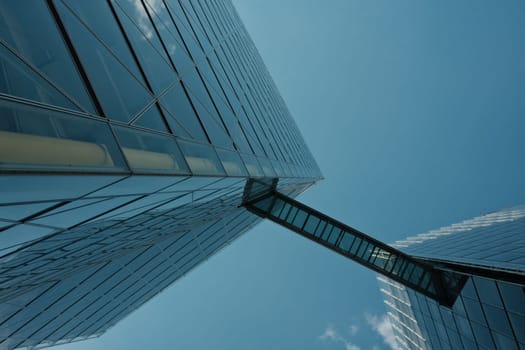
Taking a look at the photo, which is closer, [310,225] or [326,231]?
[310,225]

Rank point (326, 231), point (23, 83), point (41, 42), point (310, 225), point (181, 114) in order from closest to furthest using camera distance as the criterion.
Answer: point (23, 83)
point (41, 42)
point (181, 114)
point (310, 225)
point (326, 231)

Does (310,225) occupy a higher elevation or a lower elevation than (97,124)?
lower

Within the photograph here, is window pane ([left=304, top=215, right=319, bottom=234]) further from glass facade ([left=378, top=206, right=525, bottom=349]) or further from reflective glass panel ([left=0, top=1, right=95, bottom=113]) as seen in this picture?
reflective glass panel ([left=0, top=1, right=95, bottom=113])

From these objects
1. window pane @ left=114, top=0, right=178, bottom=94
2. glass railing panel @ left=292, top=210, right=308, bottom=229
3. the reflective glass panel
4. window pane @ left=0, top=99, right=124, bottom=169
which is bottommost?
glass railing panel @ left=292, top=210, right=308, bottom=229

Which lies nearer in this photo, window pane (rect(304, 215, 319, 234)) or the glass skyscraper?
the glass skyscraper

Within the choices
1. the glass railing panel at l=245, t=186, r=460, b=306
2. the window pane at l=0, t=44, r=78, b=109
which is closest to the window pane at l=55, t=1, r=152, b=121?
the window pane at l=0, t=44, r=78, b=109

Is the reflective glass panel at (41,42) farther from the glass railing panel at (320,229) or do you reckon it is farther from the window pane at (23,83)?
the glass railing panel at (320,229)

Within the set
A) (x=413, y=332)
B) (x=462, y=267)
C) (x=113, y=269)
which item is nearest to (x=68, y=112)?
(x=113, y=269)

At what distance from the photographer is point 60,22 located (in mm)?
4555

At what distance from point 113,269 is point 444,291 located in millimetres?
19106

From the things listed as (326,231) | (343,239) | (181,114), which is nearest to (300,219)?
(326,231)

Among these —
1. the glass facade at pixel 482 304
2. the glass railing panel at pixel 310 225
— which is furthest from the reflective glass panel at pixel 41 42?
the glass railing panel at pixel 310 225

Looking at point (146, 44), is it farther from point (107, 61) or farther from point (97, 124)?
point (97, 124)

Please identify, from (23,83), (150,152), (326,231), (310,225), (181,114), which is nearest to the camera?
(23,83)
